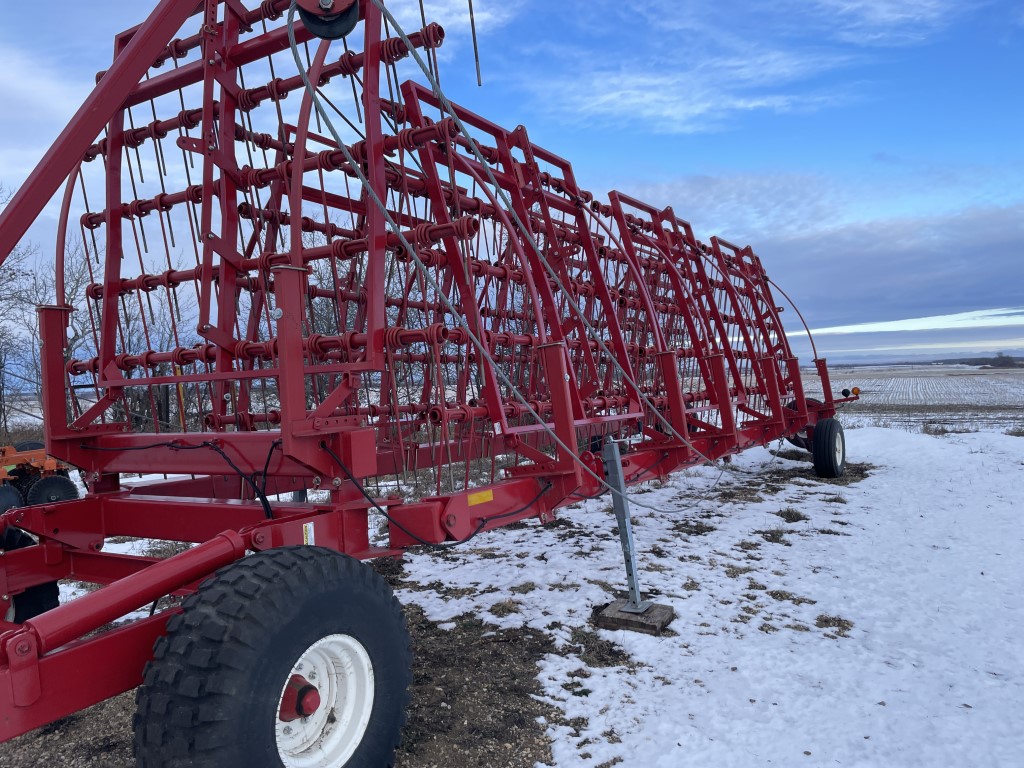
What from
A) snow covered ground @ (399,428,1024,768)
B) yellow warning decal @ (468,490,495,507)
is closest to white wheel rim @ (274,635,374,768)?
snow covered ground @ (399,428,1024,768)

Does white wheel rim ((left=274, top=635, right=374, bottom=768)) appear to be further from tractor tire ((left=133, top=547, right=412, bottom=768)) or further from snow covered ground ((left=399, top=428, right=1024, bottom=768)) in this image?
snow covered ground ((left=399, top=428, right=1024, bottom=768))

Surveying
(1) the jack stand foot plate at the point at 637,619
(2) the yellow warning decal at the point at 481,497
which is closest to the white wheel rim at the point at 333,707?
(2) the yellow warning decal at the point at 481,497

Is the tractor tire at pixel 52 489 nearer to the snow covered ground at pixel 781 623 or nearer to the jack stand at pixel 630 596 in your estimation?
the snow covered ground at pixel 781 623

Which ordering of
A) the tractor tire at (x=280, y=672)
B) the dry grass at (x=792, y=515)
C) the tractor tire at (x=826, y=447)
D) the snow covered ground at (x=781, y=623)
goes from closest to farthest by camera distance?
the tractor tire at (x=280, y=672), the snow covered ground at (x=781, y=623), the dry grass at (x=792, y=515), the tractor tire at (x=826, y=447)

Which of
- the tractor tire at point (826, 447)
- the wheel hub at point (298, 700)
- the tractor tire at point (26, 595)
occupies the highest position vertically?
the tractor tire at point (26, 595)

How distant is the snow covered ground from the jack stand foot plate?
0.08m

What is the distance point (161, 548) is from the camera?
272 inches

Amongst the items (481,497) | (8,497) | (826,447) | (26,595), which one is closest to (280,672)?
(481,497)

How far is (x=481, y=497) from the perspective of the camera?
11.9ft

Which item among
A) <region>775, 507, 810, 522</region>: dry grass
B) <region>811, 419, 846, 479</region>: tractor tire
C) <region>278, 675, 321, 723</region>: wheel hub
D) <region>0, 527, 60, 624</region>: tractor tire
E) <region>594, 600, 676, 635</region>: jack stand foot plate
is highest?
<region>0, 527, 60, 624</region>: tractor tire

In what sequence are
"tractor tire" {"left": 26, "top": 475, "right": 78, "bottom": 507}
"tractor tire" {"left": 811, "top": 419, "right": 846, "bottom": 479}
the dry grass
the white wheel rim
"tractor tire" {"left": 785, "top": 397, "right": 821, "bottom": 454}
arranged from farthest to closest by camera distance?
"tractor tire" {"left": 785, "top": 397, "right": 821, "bottom": 454} < "tractor tire" {"left": 811, "top": 419, "right": 846, "bottom": 479} < "tractor tire" {"left": 26, "top": 475, "right": 78, "bottom": 507} < the dry grass < the white wheel rim

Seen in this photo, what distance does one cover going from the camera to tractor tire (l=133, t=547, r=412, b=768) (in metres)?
2.01

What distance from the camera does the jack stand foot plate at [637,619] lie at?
4.21m

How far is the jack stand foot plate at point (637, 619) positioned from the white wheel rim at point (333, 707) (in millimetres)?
2150
